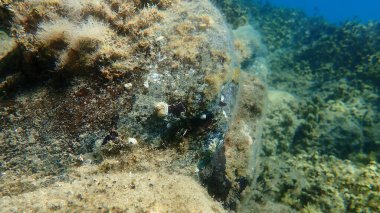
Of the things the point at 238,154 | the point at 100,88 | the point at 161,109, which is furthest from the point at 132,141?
the point at 238,154

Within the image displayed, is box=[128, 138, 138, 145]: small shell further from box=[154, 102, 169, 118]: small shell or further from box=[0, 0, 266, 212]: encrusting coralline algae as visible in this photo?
box=[154, 102, 169, 118]: small shell

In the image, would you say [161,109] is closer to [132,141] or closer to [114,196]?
[132,141]

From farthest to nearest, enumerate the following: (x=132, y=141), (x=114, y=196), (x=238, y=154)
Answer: (x=238, y=154) < (x=132, y=141) < (x=114, y=196)

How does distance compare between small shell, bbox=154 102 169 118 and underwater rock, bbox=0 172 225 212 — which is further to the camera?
small shell, bbox=154 102 169 118

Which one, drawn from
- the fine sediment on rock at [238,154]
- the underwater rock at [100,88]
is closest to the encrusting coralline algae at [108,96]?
the underwater rock at [100,88]

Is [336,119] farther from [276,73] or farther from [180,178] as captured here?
[180,178]

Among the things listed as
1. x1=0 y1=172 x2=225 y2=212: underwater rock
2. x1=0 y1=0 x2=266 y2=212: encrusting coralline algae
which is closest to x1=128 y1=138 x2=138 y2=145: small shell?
x1=0 y1=0 x2=266 y2=212: encrusting coralline algae

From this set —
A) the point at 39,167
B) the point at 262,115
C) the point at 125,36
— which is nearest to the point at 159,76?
the point at 125,36

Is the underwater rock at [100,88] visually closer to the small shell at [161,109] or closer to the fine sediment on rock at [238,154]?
the small shell at [161,109]
